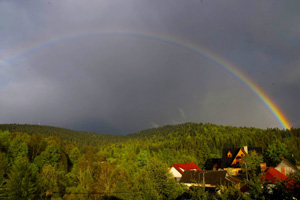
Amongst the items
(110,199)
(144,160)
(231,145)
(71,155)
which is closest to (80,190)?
(110,199)

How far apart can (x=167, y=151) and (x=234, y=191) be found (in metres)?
94.7

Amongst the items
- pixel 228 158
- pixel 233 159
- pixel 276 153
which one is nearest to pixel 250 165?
pixel 233 159

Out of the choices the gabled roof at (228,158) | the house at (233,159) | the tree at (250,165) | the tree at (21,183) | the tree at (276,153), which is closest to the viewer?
the tree at (250,165)

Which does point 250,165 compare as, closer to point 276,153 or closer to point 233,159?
point 233,159

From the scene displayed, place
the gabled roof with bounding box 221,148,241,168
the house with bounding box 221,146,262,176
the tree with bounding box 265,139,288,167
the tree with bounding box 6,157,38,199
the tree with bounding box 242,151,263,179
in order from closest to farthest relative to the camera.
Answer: the tree with bounding box 242,151,263,179
the tree with bounding box 6,157,38,199
the house with bounding box 221,146,262,176
the tree with bounding box 265,139,288,167
the gabled roof with bounding box 221,148,241,168

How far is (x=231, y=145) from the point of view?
12431 centimetres

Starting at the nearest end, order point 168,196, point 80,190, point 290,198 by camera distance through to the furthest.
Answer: point 290,198 → point 168,196 → point 80,190

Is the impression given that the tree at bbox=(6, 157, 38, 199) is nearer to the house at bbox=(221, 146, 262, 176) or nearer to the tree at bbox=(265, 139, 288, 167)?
the house at bbox=(221, 146, 262, 176)

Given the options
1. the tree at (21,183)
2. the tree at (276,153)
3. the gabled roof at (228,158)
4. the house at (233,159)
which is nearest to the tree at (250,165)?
the house at (233,159)

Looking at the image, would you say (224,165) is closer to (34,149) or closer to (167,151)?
(167,151)

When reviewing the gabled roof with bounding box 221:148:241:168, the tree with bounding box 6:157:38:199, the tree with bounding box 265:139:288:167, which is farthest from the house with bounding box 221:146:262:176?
the tree with bounding box 6:157:38:199

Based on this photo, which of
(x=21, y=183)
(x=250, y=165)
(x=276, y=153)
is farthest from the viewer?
(x=276, y=153)

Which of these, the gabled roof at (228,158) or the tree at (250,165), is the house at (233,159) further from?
the tree at (250,165)

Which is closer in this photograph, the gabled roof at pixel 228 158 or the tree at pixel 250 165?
the tree at pixel 250 165
